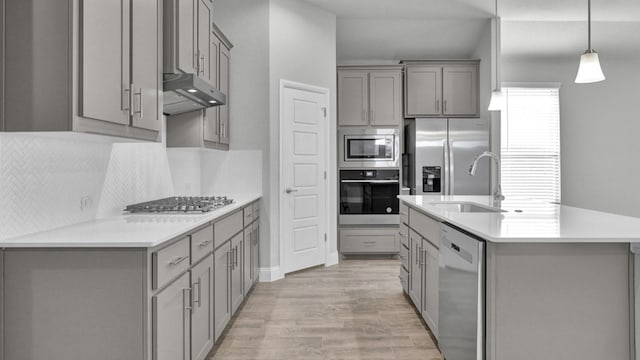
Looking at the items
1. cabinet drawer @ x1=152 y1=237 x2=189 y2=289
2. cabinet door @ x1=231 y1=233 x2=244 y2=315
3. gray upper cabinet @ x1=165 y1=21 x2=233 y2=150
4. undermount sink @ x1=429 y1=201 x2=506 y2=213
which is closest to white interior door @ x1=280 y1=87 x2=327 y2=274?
gray upper cabinet @ x1=165 y1=21 x2=233 y2=150

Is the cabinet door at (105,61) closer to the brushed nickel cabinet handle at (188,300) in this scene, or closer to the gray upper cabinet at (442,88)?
the brushed nickel cabinet handle at (188,300)

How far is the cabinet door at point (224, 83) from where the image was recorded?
4172 millimetres

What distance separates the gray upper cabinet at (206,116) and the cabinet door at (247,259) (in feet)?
2.92

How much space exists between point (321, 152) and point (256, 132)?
35.4 inches

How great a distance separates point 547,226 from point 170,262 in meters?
1.83

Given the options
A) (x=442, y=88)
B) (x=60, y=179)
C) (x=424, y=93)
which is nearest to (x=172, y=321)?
(x=60, y=179)

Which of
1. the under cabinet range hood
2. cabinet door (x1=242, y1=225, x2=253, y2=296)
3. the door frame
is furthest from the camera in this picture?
the door frame

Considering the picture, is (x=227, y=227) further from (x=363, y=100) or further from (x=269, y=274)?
(x=363, y=100)

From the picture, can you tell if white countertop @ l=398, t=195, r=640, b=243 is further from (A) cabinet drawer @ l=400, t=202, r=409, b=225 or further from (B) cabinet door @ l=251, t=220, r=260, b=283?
(B) cabinet door @ l=251, t=220, r=260, b=283

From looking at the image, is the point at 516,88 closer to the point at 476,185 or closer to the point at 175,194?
the point at 476,185

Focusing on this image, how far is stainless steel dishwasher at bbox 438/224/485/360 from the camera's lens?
193cm

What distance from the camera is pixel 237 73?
4656mm

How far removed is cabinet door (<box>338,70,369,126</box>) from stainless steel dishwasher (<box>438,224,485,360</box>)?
346 centimetres

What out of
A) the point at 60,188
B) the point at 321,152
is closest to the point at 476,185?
the point at 321,152
